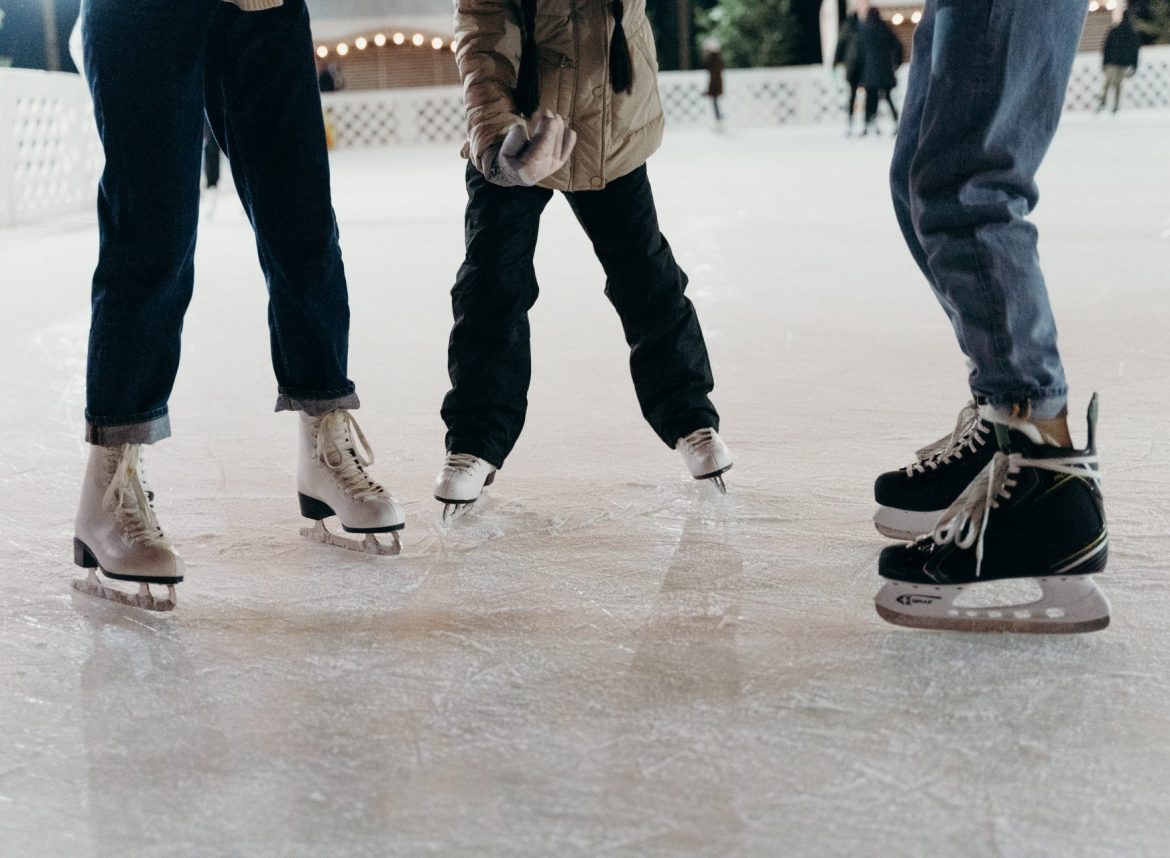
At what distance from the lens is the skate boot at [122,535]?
49.2 inches

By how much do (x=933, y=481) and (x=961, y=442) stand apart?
2.0 inches

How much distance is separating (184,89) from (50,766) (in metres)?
0.65

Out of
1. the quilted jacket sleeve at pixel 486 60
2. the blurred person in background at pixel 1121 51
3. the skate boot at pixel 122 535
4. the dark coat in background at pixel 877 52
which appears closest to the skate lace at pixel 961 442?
the quilted jacket sleeve at pixel 486 60

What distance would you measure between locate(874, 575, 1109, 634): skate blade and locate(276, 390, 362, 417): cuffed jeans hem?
0.63 metres

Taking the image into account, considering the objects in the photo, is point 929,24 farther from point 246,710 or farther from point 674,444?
point 246,710

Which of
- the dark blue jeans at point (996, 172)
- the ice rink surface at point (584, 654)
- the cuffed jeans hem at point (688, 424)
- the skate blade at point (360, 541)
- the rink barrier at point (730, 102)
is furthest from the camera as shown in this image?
the rink barrier at point (730, 102)

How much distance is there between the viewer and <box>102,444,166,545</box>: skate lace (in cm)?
128

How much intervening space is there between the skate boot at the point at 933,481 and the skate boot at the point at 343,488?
0.53 m

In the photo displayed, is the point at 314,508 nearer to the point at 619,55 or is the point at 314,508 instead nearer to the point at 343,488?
the point at 343,488

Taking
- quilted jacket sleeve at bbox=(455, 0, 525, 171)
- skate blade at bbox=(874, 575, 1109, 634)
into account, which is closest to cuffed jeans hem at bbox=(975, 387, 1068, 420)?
skate blade at bbox=(874, 575, 1109, 634)

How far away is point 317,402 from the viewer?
1.42 metres

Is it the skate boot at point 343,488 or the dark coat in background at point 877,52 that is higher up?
the skate boot at point 343,488

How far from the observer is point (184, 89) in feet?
4.03

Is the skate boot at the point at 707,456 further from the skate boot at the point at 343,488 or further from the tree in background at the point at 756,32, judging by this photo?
the tree in background at the point at 756,32
